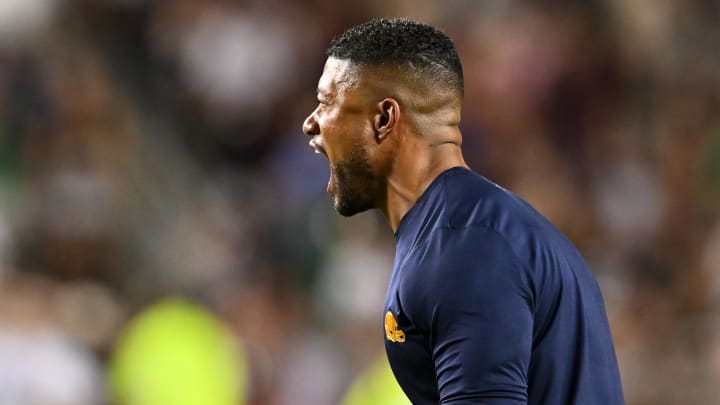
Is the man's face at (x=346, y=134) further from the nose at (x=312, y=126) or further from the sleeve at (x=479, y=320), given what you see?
the sleeve at (x=479, y=320)

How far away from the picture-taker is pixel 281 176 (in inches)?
259

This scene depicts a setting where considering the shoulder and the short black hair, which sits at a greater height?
the short black hair

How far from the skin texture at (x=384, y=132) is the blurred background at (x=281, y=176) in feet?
9.09

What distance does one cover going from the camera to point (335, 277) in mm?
6094

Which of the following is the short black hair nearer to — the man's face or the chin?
the man's face

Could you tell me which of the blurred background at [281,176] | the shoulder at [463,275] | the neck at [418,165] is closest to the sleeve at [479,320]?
the shoulder at [463,275]

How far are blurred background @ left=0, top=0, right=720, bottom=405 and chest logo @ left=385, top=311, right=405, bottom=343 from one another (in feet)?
9.26

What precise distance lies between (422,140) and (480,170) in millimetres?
4028

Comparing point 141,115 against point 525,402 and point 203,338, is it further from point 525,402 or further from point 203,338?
point 525,402

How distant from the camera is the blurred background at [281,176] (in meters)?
5.48

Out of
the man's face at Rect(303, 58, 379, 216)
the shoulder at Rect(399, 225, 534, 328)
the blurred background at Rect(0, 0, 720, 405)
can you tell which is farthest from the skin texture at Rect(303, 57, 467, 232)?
the blurred background at Rect(0, 0, 720, 405)

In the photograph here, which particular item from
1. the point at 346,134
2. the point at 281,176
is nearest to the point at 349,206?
the point at 346,134

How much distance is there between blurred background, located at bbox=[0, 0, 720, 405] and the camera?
5.48 m

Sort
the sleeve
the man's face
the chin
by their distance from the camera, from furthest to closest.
A: the chin
the man's face
the sleeve
